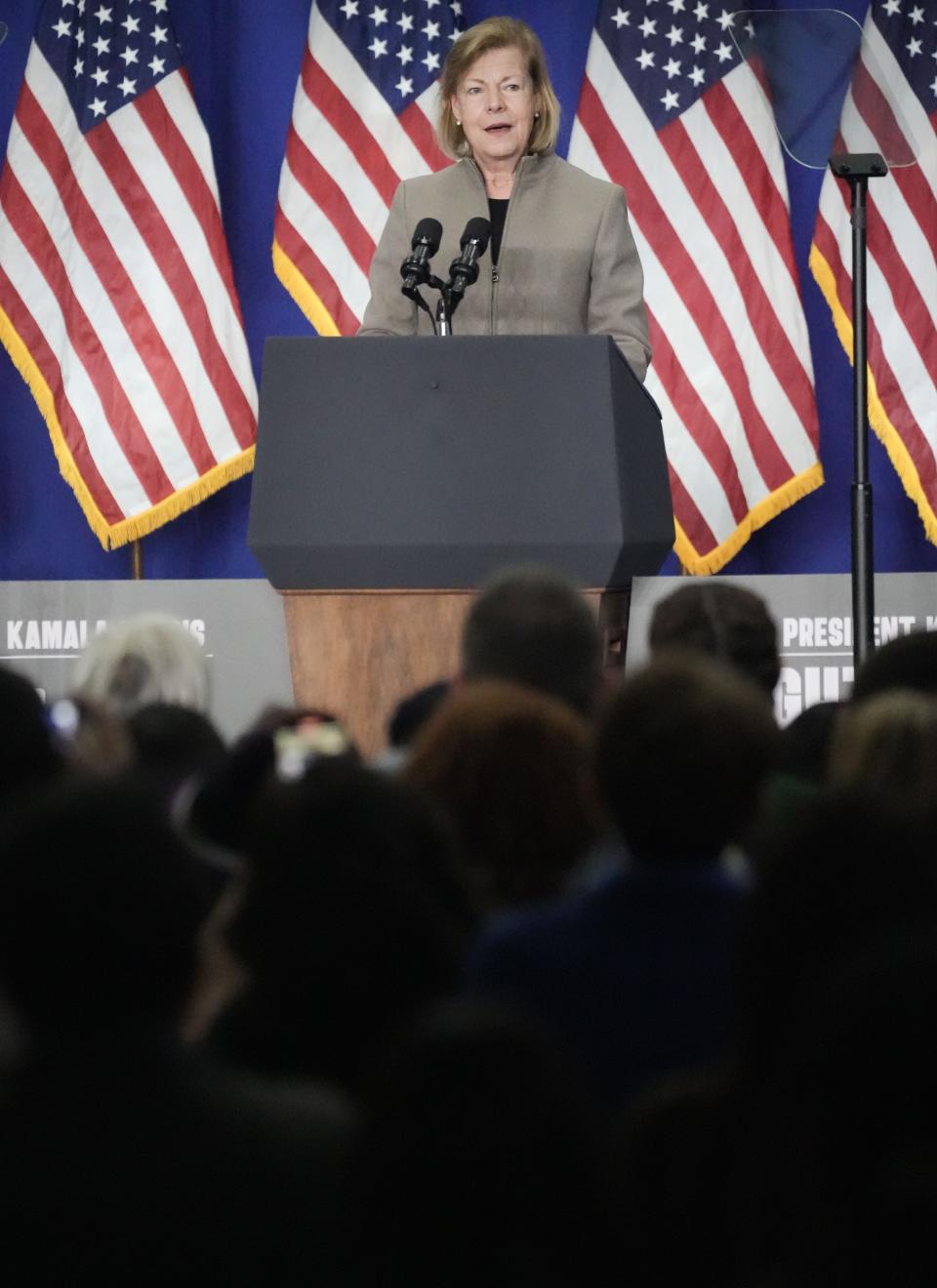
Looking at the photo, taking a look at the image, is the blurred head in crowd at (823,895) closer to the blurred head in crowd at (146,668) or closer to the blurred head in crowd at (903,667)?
the blurred head in crowd at (903,667)

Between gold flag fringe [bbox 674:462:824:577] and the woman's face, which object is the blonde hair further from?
gold flag fringe [bbox 674:462:824:577]

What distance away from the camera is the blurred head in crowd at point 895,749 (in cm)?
183

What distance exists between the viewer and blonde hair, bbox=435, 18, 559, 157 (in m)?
4.08

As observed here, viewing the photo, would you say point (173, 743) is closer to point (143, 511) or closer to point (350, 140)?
point (143, 511)

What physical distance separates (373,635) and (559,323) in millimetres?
1011

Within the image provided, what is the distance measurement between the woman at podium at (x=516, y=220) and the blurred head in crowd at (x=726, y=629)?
4.80ft

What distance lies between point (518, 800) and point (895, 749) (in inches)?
15.6

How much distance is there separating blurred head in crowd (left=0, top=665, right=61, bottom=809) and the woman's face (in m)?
2.52

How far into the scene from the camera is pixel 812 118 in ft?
18.6

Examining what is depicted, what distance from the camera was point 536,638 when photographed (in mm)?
2236

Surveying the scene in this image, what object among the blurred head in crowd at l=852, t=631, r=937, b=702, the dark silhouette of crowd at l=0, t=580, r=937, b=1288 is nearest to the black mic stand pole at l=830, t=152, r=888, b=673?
the blurred head in crowd at l=852, t=631, r=937, b=702

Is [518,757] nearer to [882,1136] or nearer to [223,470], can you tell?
[882,1136]

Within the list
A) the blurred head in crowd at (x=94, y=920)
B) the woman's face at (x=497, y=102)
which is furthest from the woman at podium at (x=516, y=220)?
the blurred head in crowd at (x=94, y=920)

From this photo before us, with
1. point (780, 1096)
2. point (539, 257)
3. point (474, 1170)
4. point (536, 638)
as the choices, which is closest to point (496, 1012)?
point (474, 1170)
